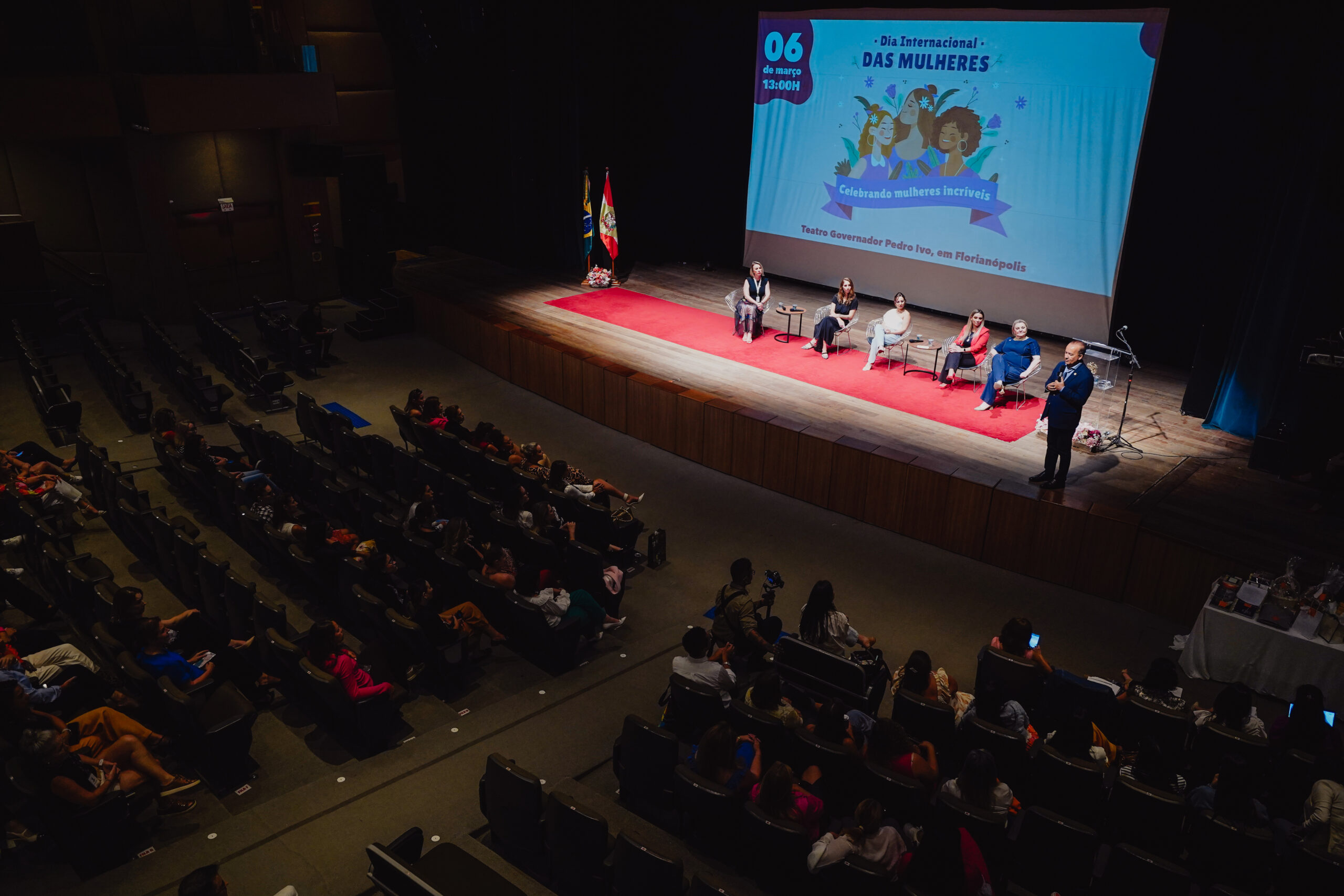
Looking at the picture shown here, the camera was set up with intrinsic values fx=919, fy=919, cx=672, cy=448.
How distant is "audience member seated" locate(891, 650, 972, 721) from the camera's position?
5176mm

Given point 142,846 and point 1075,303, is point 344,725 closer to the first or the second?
point 142,846

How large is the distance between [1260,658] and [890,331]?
5.66 m

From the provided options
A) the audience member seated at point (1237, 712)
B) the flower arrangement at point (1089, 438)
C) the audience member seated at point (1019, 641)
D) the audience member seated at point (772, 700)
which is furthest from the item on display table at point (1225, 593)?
the audience member seated at point (772, 700)

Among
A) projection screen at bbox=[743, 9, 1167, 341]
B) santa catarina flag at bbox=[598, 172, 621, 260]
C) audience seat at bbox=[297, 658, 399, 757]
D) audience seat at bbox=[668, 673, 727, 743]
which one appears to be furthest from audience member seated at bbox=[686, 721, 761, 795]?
santa catarina flag at bbox=[598, 172, 621, 260]

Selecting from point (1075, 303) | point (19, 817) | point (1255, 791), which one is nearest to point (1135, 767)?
point (1255, 791)

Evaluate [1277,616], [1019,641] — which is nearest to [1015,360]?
[1277,616]

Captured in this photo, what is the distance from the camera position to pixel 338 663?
520 centimetres

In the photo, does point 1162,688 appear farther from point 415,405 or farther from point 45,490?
point 45,490

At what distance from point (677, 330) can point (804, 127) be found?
11.4 ft

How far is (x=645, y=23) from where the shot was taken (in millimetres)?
15203

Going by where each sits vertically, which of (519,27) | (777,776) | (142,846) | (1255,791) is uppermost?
(519,27)

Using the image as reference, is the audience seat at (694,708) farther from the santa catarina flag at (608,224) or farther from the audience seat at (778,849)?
the santa catarina flag at (608,224)

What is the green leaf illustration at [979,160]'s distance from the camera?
11.1 meters

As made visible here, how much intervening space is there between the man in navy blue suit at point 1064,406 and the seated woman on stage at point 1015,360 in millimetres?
1616
